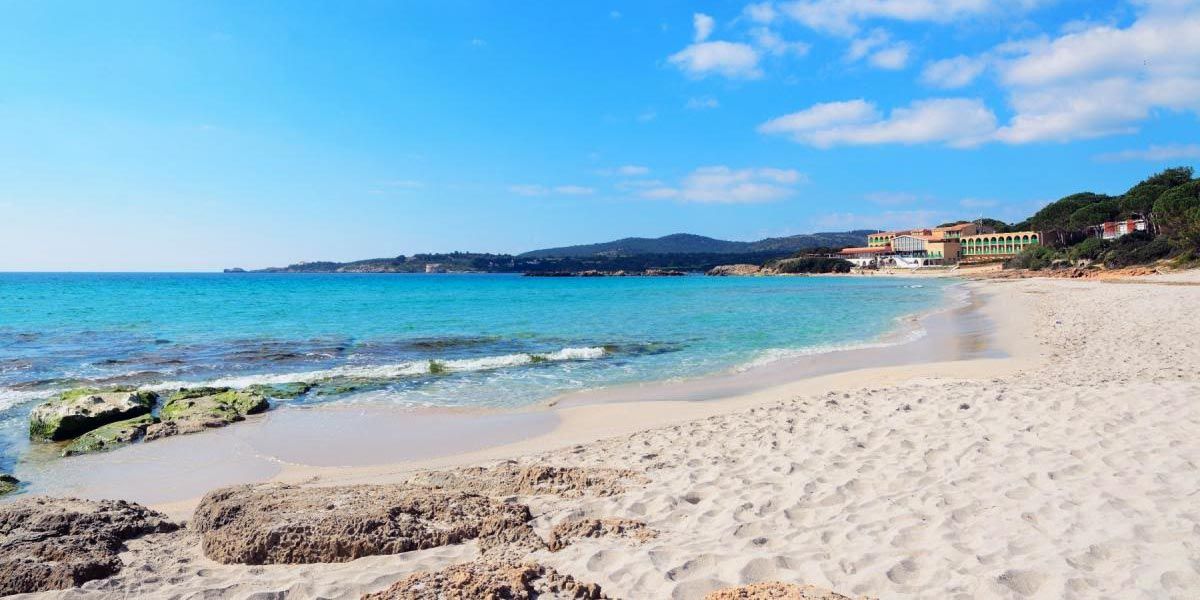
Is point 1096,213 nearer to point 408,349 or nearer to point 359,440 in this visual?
point 408,349

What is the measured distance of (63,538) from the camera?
4.13 meters

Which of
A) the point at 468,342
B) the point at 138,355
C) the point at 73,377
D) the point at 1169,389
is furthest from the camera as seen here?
the point at 468,342

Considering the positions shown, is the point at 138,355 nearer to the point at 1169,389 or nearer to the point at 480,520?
the point at 480,520

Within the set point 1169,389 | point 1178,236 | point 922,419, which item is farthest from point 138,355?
point 1178,236

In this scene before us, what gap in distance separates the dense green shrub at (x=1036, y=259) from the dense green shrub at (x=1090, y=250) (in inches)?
79.4

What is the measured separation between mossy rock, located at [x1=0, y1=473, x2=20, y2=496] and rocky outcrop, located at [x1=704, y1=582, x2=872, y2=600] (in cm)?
797

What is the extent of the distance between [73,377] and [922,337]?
75.3 ft

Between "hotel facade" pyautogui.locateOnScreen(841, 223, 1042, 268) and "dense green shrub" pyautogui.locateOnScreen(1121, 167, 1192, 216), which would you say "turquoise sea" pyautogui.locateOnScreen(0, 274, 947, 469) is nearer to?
"dense green shrub" pyautogui.locateOnScreen(1121, 167, 1192, 216)

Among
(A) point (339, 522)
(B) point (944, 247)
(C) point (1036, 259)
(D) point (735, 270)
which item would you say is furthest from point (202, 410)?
(D) point (735, 270)

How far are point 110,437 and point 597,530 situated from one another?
27.3ft

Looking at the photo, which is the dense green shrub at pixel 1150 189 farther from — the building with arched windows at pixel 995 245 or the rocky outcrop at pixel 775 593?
the rocky outcrop at pixel 775 593

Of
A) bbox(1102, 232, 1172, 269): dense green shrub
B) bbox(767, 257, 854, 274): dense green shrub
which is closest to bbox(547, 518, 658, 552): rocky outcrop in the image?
bbox(1102, 232, 1172, 269): dense green shrub

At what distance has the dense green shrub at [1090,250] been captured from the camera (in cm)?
6076

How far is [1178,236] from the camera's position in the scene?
160ft
